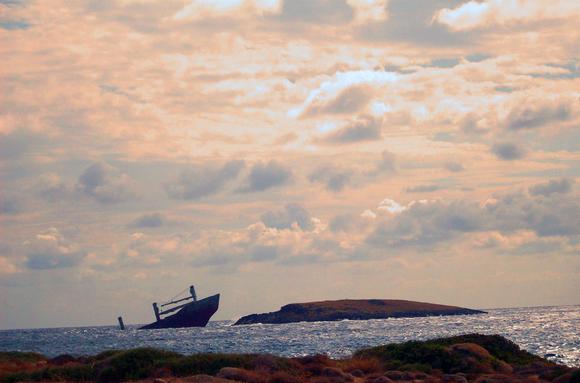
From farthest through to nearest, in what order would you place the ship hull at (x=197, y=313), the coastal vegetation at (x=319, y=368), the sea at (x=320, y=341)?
the ship hull at (x=197, y=313)
the sea at (x=320, y=341)
the coastal vegetation at (x=319, y=368)

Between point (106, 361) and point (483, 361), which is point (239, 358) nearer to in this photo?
point (106, 361)

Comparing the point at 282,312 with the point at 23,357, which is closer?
the point at 23,357

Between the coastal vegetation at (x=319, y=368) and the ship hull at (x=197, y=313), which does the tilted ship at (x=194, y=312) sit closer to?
the ship hull at (x=197, y=313)

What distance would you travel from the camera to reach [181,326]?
121 meters

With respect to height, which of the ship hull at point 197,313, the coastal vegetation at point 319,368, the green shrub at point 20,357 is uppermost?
the ship hull at point 197,313

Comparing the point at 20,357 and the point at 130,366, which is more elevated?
the point at 20,357

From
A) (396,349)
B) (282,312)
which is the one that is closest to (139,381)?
(396,349)

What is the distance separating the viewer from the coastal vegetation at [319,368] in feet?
84.7

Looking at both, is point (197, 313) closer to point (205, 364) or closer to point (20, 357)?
point (20, 357)

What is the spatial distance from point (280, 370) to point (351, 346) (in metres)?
29.1

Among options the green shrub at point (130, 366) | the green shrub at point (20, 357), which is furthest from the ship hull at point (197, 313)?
the green shrub at point (130, 366)

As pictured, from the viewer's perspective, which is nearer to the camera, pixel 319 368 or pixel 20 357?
pixel 319 368

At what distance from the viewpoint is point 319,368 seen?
95.8ft

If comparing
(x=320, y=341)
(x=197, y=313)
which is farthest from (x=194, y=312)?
(x=320, y=341)
